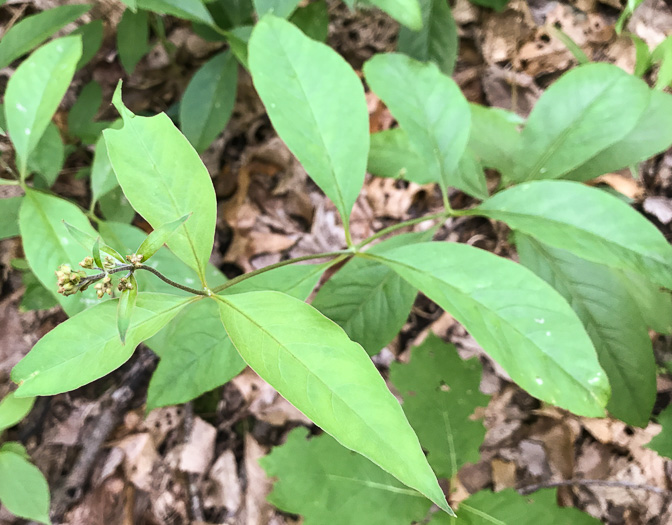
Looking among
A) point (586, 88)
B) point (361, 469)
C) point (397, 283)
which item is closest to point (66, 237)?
point (397, 283)

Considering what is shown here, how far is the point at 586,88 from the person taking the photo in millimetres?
1156

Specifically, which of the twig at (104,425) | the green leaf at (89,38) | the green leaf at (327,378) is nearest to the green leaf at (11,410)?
the twig at (104,425)

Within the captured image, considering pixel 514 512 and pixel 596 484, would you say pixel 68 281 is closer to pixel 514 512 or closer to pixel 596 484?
pixel 514 512

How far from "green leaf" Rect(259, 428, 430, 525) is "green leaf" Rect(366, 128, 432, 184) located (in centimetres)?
94

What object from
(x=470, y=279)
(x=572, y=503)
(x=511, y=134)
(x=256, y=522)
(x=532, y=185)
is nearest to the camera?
(x=470, y=279)

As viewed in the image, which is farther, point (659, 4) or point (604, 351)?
point (659, 4)

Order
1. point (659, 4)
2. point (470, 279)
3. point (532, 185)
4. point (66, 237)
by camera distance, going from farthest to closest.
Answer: point (659, 4), point (66, 237), point (532, 185), point (470, 279)

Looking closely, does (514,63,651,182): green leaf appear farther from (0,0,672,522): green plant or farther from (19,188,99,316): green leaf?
(19,188,99,316): green leaf

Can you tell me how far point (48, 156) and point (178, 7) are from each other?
28.1 inches

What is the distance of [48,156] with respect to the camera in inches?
59.6

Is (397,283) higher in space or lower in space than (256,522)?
higher

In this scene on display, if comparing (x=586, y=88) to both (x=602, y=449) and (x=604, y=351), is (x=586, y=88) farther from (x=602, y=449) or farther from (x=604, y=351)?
(x=602, y=449)

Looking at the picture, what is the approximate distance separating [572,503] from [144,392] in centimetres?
191

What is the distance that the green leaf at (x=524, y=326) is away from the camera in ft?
2.51
